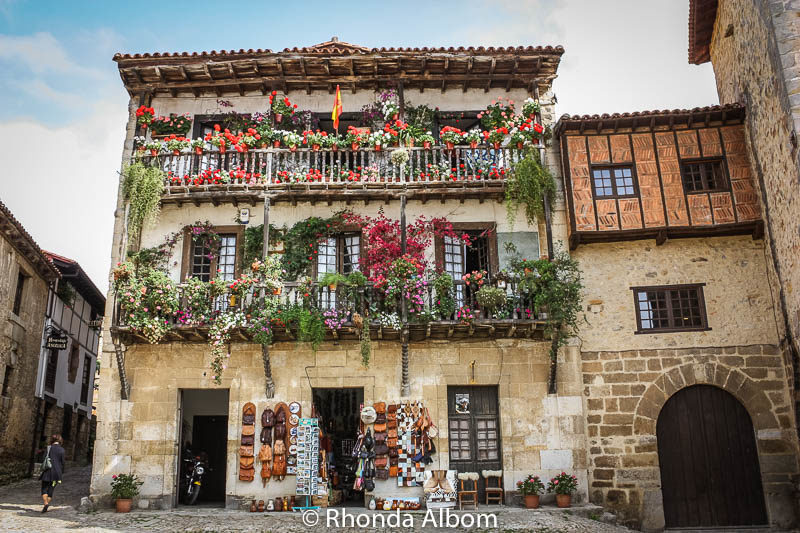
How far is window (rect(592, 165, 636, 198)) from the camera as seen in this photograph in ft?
48.0

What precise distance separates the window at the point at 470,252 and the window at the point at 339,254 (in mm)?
1857

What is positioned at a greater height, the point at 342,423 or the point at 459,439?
the point at 342,423

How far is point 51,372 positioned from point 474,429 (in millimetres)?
14692

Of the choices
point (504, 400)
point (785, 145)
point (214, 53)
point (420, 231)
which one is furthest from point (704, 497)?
point (214, 53)

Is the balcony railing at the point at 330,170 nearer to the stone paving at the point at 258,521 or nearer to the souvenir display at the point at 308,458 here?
the souvenir display at the point at 308,458

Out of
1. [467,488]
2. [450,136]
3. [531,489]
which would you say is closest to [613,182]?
[450,136]

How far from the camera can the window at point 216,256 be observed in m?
15.0

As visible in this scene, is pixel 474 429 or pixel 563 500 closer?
pixel 563 500

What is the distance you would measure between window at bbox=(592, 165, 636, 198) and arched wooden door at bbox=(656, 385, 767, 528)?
431 centimetres

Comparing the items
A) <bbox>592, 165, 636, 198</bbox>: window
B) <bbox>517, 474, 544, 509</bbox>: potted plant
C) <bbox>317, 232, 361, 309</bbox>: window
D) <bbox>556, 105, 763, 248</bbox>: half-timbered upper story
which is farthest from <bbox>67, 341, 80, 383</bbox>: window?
<bbox>592, 165, 636, 198</bbox>: window

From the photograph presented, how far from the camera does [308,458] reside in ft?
44.3

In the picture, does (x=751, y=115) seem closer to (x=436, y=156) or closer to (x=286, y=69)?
(x=436, y=156)

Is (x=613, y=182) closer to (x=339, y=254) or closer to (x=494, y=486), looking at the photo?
(x=339, y=254)

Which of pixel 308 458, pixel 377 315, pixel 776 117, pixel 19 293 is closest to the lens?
pixel 776 117
